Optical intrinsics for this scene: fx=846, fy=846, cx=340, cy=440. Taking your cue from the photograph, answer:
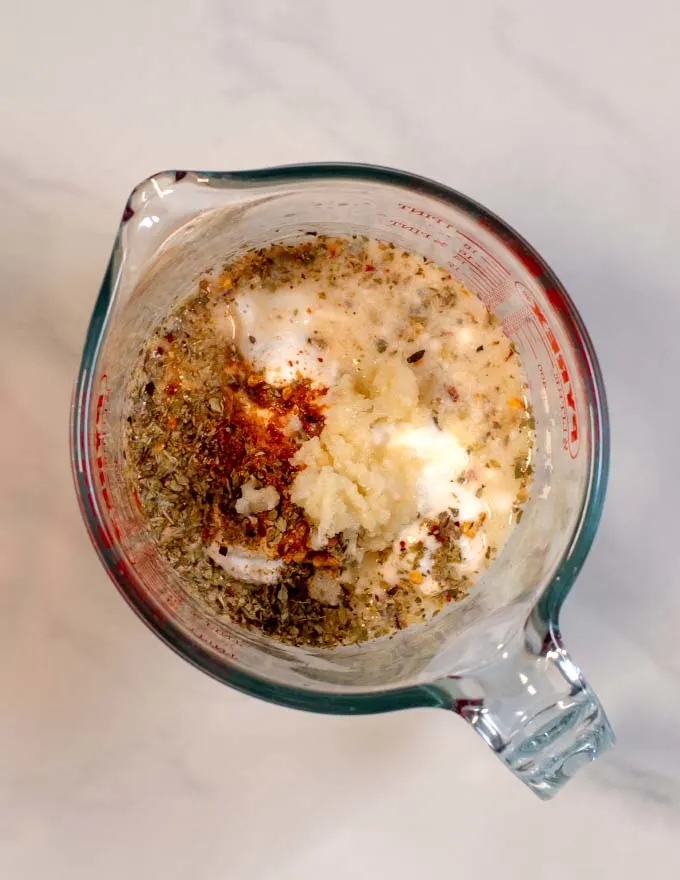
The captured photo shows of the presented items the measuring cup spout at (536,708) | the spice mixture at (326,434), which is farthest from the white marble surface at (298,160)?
the measuring cup spout at (536,708)

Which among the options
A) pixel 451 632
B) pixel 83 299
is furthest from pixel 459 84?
pixel 451 632

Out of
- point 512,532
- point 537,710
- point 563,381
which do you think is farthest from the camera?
point 512,532

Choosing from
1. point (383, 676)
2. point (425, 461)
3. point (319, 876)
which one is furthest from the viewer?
point (319, 876)

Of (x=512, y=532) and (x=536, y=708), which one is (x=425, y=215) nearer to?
(x=512, y=532)

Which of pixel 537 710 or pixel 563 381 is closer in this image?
pixel 537 710

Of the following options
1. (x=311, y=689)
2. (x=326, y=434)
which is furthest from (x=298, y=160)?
(x=311, y=689)

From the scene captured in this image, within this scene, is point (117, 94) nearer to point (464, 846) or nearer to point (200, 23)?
point (200, 23)

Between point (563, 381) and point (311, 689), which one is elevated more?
point (563, 381)
